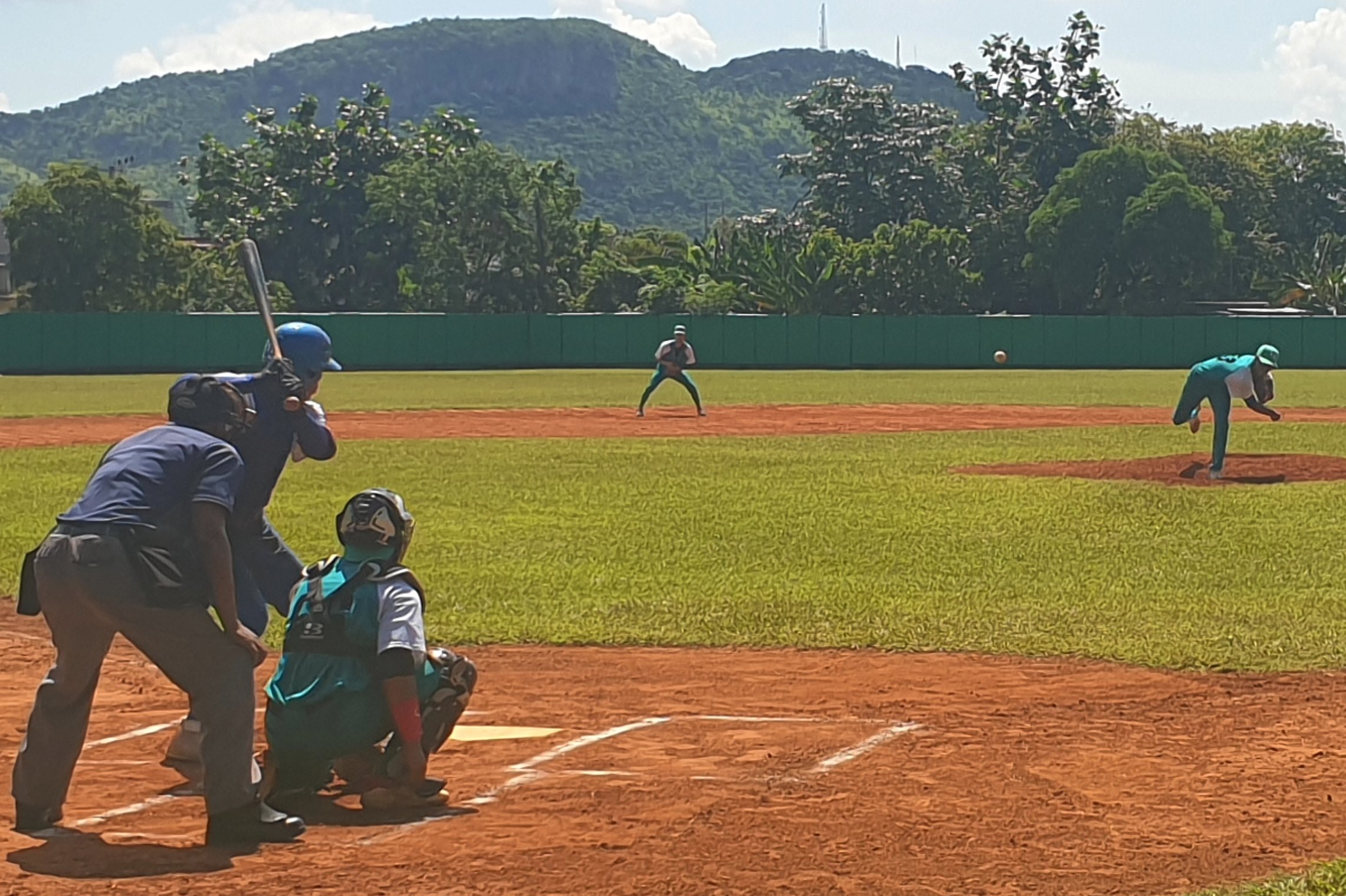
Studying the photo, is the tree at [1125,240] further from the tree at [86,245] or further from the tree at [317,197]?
the tree at [86,245]

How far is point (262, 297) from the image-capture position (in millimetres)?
8398

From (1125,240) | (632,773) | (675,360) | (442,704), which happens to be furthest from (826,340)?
(442,704)

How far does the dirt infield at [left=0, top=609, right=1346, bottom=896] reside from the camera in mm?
6387

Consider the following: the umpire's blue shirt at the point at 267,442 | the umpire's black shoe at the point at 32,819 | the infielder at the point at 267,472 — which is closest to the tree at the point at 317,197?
the infielder at the point at 267,472

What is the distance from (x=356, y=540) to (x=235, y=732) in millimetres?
895

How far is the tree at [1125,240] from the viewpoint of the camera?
79562 millimetres

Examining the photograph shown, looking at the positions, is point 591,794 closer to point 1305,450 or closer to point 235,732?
point 235,732

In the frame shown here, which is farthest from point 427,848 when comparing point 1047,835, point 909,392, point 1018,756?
point 909,392

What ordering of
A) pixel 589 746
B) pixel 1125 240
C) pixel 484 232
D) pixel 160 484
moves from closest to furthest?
pixel 160 484
pixel 589 746
pixel 1125 240
pixel 484 232

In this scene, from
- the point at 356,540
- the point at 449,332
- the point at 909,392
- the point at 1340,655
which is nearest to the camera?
the point at 356,540

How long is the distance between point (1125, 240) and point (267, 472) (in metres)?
74.8

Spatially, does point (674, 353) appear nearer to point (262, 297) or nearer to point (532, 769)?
point (262, 297)

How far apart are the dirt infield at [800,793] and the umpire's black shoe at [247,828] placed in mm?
78

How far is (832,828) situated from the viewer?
6961mm
